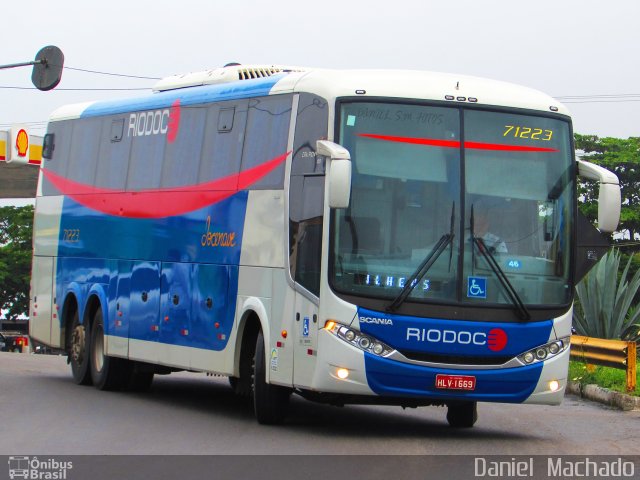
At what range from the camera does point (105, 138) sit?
1888 cm

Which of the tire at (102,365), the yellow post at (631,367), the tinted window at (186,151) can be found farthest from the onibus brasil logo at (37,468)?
the yellow post at (631,367)

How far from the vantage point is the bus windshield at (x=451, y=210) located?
40.8 ft

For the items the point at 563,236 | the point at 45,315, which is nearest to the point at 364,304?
the point at 563,236

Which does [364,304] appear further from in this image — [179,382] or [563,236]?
[179,382]

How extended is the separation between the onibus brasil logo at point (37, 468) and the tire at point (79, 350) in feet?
27.9

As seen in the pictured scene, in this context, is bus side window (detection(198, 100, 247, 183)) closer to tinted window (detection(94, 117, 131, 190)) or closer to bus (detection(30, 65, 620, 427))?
bus (detection(30, 65, 620, 427))

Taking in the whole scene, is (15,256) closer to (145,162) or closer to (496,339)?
Answer: (145,162)

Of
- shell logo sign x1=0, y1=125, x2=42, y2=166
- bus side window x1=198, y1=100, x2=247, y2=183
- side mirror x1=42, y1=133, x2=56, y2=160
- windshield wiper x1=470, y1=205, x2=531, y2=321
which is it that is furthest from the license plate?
shell logo sign x1=0, y1=125, x2=42, y2=166

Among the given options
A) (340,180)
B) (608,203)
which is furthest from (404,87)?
(608,203)

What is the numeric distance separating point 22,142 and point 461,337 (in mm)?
30729

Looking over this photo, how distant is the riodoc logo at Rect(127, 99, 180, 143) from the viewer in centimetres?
1678

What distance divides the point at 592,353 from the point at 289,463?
34.4 ft

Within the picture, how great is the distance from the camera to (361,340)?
484 inches

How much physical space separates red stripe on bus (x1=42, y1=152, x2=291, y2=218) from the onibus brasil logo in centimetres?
440
